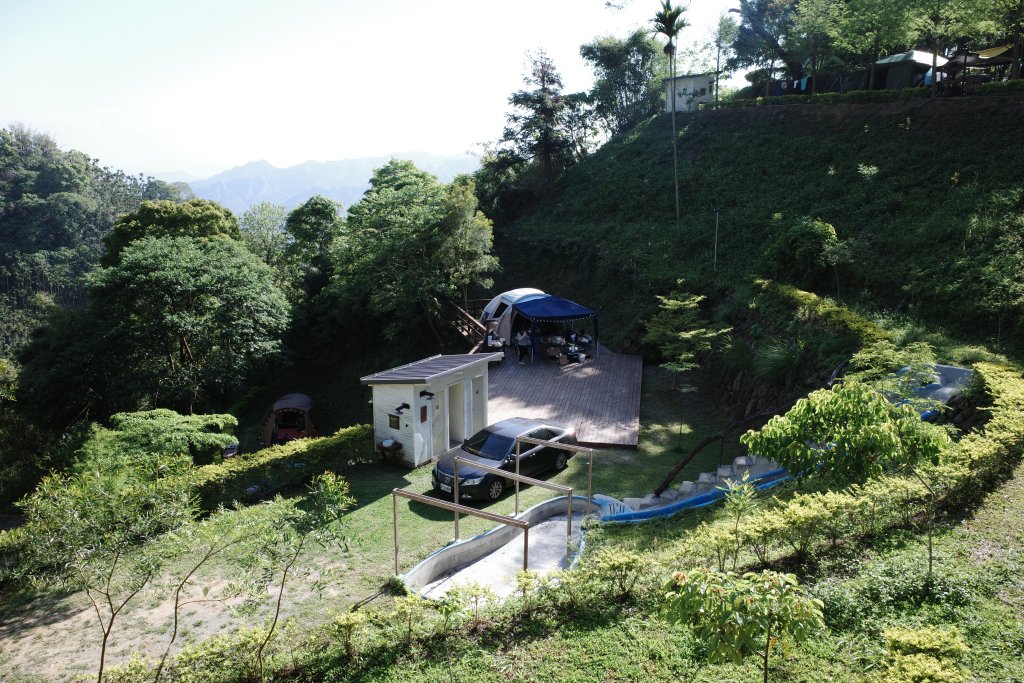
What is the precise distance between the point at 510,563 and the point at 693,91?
121 ft

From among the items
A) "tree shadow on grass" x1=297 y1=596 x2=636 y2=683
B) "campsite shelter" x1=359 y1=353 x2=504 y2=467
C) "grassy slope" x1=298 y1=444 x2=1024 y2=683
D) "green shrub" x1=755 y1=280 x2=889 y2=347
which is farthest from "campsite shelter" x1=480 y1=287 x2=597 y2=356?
"grassy slope" x1=298 y1=444 x2=1024 y2=683

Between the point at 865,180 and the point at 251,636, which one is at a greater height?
the point at 865,180

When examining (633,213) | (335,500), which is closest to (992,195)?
(633,213)

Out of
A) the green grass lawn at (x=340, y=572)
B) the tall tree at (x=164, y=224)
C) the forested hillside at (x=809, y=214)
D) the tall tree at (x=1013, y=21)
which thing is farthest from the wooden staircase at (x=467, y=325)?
the tall tree at (x=1013, y=21)

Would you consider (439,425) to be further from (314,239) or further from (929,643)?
(314,239)

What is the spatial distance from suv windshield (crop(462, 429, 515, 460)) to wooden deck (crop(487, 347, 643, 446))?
8.94 feet

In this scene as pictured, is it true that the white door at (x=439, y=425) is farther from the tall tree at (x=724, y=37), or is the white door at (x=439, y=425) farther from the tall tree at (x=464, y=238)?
the tall tree at (x=724, y=37)

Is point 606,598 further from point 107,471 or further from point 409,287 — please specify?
point 409,287

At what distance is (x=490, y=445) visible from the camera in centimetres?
1204

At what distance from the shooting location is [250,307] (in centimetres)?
1978

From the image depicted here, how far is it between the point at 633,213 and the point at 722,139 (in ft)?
22.1

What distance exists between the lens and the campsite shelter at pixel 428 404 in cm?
1301

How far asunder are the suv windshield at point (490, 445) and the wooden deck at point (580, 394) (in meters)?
2.73

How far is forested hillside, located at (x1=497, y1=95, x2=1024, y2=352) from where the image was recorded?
53.8ft
